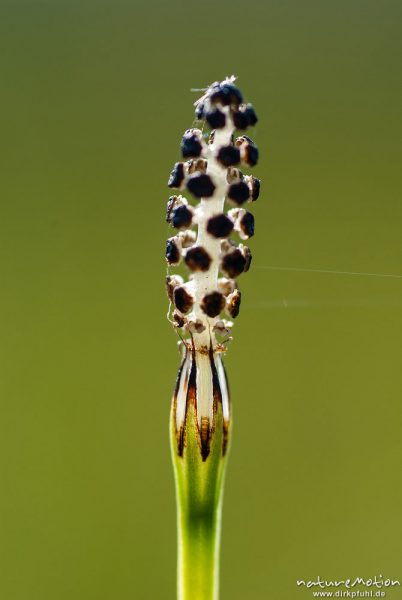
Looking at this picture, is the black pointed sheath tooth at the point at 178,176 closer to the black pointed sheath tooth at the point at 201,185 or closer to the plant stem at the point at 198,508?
the black pointed sheath tooth at the point at 201,185

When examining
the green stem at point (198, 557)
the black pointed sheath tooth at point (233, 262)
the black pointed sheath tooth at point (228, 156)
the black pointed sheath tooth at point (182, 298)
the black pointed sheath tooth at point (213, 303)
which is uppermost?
the black pointed sheath tooth at point (228, 156)

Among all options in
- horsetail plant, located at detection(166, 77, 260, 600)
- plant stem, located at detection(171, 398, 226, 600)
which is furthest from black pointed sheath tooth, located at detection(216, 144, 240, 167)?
plant stem, located at detection(171, 398, 226, 600)

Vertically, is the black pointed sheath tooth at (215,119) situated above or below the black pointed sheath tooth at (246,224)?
above

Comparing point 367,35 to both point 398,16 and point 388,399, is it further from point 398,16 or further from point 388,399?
point 388,399

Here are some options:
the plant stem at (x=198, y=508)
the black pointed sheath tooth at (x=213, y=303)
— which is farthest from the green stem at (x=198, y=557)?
the black pointed sheath tooth at (x=213, y=303)

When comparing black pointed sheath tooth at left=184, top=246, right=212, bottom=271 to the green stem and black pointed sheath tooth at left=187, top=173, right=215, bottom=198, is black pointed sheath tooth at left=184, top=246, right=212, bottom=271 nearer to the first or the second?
black pointed sheath tooth at left=187, top=173, right=215, bottom=198

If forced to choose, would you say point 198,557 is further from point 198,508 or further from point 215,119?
point 215,119
